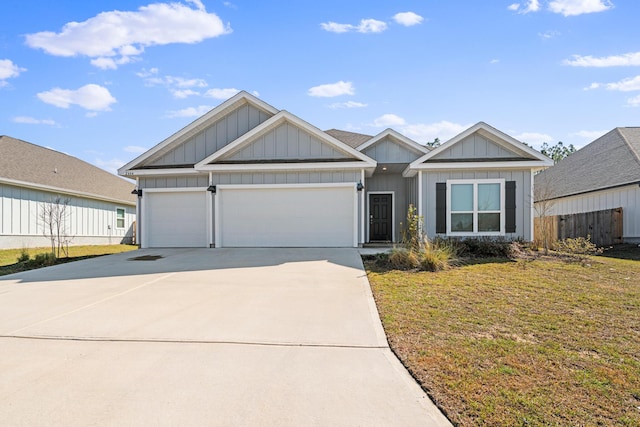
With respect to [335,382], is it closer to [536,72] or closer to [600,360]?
[600,360]

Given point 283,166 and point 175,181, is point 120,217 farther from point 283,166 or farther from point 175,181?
point 283,166

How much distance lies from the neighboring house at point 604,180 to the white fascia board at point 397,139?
218 inches

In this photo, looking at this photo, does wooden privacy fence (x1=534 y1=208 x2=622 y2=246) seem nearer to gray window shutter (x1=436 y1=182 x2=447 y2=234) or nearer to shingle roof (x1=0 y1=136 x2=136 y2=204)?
gray window shutter (x1=436 y1=182 x2=447 y2=234)

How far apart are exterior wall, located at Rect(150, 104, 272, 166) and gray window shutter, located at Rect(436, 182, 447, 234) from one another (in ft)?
23.6

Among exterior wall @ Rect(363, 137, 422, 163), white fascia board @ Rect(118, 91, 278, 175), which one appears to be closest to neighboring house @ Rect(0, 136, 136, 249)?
white fascia board @ Rect(118, 91, 278, 175)

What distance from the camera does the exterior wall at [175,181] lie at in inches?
553

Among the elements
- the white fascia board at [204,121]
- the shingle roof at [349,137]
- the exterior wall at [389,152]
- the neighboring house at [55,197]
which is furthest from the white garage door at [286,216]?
the neighboring house at [55,197]

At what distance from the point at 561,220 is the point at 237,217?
50.3 ft

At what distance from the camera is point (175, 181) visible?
47.0ft

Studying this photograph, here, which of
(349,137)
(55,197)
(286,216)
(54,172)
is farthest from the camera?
(54,172)

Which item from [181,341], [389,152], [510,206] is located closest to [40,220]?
[389,152]

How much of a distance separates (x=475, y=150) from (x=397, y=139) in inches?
114

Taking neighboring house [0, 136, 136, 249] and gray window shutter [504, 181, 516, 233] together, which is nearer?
gray window shutter [504, 181, 516, 233]

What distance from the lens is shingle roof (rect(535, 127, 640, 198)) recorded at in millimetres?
16203
